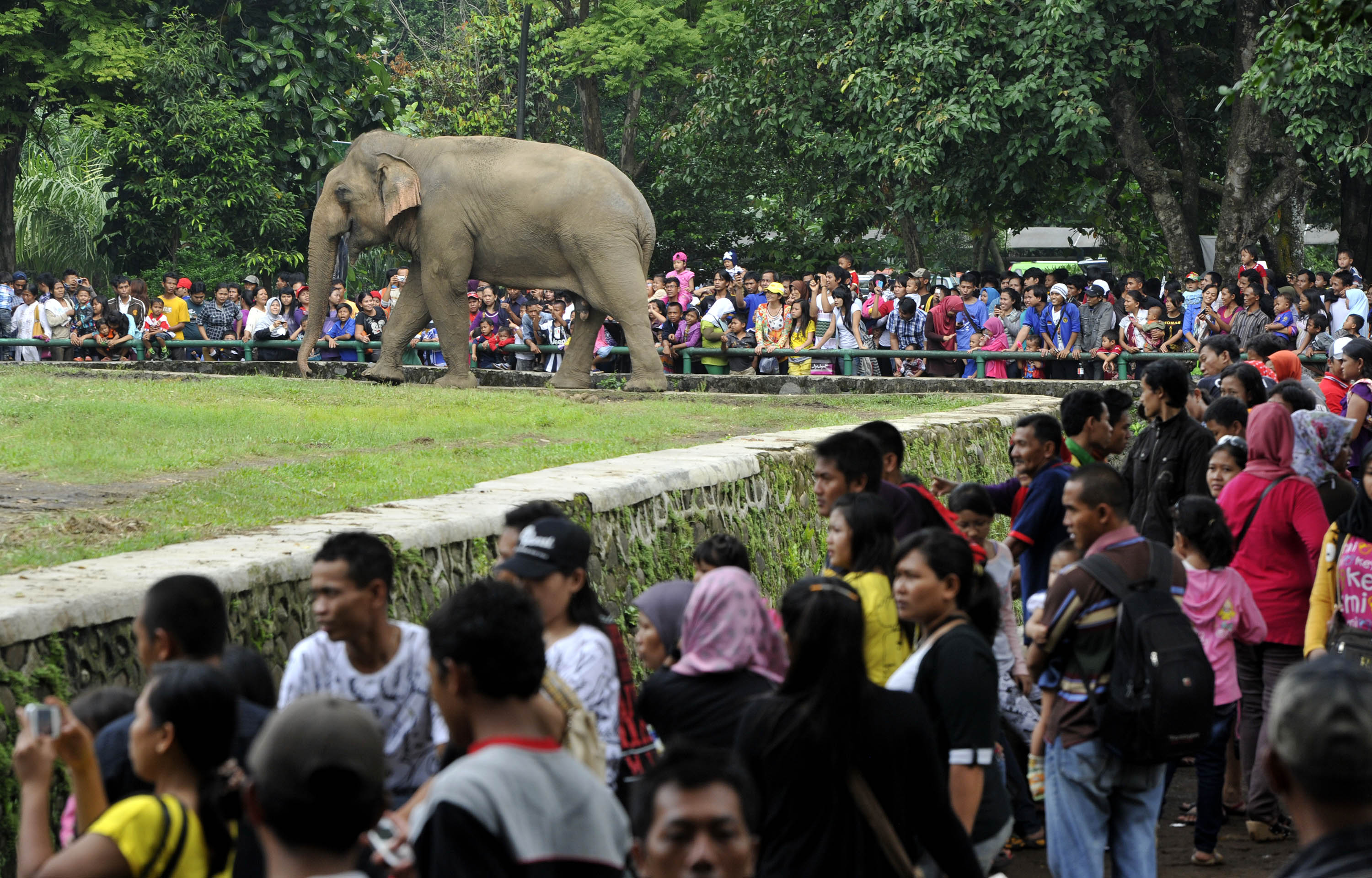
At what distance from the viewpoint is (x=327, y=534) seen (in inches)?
249

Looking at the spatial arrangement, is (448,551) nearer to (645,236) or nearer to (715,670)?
(715,670)

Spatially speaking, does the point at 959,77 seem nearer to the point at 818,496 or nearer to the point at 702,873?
the point at 818,496

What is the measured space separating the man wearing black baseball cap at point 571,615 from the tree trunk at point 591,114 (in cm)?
2851

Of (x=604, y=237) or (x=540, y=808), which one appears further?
(x=604, y=237)

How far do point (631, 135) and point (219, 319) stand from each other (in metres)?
13.3

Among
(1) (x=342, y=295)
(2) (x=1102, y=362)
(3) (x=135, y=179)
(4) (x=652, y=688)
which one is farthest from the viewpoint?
(3) (x=135, y=179)

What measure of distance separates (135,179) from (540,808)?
2529cm

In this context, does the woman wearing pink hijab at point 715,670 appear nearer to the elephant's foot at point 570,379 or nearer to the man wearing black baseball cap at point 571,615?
the man wearing black baseball cap at point 571,615

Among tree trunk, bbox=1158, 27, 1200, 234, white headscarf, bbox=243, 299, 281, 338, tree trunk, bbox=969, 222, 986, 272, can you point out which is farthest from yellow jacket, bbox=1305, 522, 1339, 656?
tree trunk, bbox=969, 222, 986, 272

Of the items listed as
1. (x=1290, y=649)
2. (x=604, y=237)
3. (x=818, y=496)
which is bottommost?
(x=1290, y=649)

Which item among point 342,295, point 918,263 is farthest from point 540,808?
point 918,263

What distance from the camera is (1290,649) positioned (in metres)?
6.78

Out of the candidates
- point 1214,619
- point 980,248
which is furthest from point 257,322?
point 1214,619

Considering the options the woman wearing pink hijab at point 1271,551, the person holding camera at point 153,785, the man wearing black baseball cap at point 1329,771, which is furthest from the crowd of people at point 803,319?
the person holding camera at point 153,785
